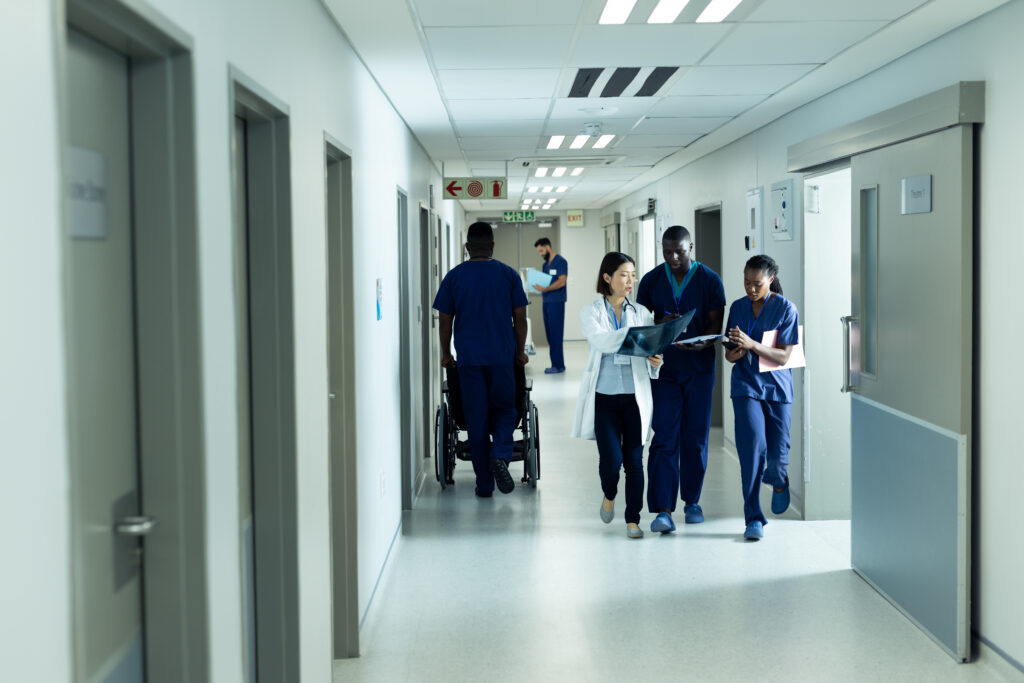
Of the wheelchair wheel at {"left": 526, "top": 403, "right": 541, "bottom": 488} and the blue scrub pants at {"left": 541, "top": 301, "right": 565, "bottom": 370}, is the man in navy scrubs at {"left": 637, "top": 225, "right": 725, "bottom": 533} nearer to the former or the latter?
the wheelchair wheel at {"left": 526, "top": 403, "right": 541, "bottom": 488}

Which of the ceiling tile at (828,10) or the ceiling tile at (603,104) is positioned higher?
the ceiling tile at (603,104)

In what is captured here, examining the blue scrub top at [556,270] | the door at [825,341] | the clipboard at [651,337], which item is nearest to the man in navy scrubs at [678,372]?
the clipboard at [651,337]

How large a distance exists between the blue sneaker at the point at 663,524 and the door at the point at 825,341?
893 millimetres

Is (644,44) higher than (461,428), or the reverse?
(644,44)

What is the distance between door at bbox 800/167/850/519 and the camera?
18.7 ft

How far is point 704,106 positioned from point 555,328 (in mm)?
7902

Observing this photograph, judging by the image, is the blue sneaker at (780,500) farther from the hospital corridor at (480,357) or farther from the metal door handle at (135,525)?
the metal door handle at (135,525)

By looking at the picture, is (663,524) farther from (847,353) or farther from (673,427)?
(847,353)

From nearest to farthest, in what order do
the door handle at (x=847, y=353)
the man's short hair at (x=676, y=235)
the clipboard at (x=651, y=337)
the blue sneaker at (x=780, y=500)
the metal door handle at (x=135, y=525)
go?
the metal door handle at (x=135, y=525) < the door handle at (x=847, y=353) < the clipboard at (x=651, y=337) < the man's short hair at (x=676, y=235) < the blue sneaker at (x=780, y=500)

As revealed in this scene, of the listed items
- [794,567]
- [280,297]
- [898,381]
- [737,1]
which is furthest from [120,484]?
[794,567]

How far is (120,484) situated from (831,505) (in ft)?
15.8

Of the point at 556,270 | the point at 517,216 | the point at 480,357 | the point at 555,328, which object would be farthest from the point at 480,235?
the point at 556,270

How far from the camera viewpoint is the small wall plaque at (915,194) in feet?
12.5

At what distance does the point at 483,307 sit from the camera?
19.6ft
